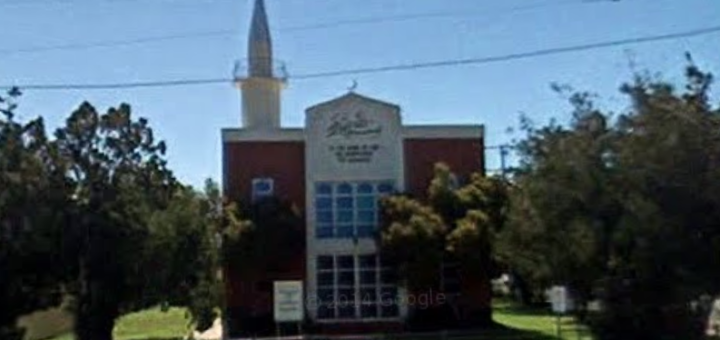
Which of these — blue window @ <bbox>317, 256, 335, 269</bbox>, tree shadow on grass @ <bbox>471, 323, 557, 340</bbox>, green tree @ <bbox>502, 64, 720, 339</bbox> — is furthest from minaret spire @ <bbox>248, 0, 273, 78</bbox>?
green tree @ <bbox>502, 64, 720, 339</bbox>

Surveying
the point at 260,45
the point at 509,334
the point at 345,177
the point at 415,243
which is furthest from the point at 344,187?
the point at 509,334

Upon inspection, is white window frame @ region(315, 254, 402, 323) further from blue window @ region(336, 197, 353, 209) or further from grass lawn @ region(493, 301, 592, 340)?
grass lawn @ region(493, 301, 592, 340)

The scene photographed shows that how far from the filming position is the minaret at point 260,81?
5494cm

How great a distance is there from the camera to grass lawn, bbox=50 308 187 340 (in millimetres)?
47250

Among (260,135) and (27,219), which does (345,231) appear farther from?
(27,219)

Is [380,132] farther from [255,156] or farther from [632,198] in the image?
[632,198]

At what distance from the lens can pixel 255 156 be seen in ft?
162

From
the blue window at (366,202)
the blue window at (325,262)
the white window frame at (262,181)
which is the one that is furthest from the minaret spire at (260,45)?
the blue window at (325,262)

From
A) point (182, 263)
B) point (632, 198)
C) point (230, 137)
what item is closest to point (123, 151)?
point (182, 263)

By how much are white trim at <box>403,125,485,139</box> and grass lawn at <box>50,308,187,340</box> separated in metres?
12.5

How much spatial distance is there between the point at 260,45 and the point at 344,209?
1015 cm

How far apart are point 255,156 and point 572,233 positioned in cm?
2024

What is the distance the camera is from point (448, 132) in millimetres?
49656

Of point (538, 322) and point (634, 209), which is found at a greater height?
point (634, 209)
